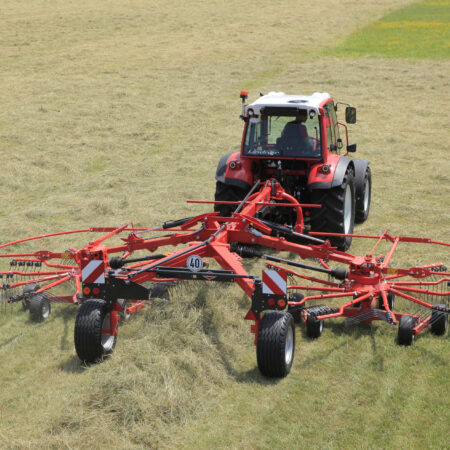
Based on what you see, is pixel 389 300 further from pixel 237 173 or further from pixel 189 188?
pixel 189 188

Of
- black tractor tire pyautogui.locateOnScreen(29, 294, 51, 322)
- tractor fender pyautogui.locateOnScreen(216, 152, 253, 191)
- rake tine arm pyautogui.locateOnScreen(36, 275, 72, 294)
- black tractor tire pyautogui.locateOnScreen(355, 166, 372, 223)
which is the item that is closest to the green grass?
black tractor tire pyautogui.locateOnScreen(355, 166, 372, 223)

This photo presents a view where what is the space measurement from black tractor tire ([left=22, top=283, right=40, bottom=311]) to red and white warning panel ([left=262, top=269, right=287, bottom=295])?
2.89 m

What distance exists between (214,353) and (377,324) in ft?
5.87

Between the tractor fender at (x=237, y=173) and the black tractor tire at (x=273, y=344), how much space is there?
339cm

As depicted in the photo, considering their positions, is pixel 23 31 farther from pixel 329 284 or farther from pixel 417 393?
pixel 417 393

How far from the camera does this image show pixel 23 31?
2906 cm

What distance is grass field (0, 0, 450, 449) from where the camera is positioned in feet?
16.1

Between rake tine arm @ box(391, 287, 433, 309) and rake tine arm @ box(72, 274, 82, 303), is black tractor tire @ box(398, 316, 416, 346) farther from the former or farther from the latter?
rake tine arm @ box(72, 274, 82, 303)

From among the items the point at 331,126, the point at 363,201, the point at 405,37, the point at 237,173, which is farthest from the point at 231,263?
the point at 405,37

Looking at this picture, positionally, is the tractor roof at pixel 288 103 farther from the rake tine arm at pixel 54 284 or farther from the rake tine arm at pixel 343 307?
the rake tine arm at pixel 54 284

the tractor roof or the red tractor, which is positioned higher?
the tractor roof

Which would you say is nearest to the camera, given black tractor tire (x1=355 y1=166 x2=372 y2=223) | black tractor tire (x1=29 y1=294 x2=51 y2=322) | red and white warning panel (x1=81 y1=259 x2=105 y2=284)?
red and white warning panel (x1=81 y1=259 x2=105 y2=284)

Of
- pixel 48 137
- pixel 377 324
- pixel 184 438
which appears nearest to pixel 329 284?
pixel 377 324

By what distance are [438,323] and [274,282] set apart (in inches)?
73.8
